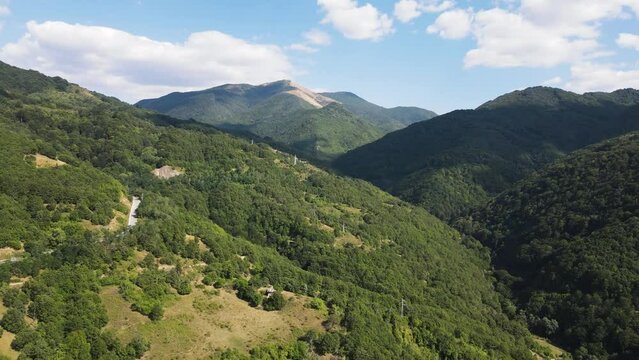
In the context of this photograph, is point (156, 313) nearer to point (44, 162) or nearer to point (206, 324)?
point (206, 324)

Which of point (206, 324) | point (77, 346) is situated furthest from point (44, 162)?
point (77, 346)

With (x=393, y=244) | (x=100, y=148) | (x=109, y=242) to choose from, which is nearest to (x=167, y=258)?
(x=109, y=242)

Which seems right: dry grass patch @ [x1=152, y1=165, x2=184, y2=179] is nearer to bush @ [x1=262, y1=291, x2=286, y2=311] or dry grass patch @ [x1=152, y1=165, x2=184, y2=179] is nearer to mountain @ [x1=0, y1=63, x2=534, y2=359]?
mountain @ [x1=0, y1=63, x2=534, y2=359]

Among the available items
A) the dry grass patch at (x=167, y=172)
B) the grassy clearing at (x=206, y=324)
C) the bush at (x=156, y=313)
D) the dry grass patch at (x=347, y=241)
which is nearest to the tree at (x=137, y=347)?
the grassy clearing at (x=206, y=324)

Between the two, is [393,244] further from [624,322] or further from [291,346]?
[291,346]

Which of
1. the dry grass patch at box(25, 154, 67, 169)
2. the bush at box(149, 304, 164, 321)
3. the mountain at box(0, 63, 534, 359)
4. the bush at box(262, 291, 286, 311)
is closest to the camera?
the mountain at box(0, 63, 534, 359)

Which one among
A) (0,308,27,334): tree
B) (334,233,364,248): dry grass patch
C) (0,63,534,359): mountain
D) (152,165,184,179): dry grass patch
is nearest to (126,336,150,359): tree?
(0,63,534,359): mountain
